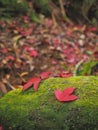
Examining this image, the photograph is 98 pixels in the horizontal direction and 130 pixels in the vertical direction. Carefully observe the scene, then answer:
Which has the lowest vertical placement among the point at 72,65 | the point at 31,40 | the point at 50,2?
the point at 72,65

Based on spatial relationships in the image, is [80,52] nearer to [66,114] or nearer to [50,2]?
[50,2]

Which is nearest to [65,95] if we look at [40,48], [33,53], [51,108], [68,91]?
[68,91]

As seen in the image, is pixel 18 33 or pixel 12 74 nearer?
pixel 12 74

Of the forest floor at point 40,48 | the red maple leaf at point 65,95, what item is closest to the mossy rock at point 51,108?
the red maple leaf at point 65,95

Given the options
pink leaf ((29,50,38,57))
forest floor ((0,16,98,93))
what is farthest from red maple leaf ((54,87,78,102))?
pink leaf ((29,50,38,57))

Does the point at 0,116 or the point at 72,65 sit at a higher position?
the point at 0,116

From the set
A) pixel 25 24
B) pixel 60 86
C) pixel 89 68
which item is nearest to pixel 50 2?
pixel 25 24
